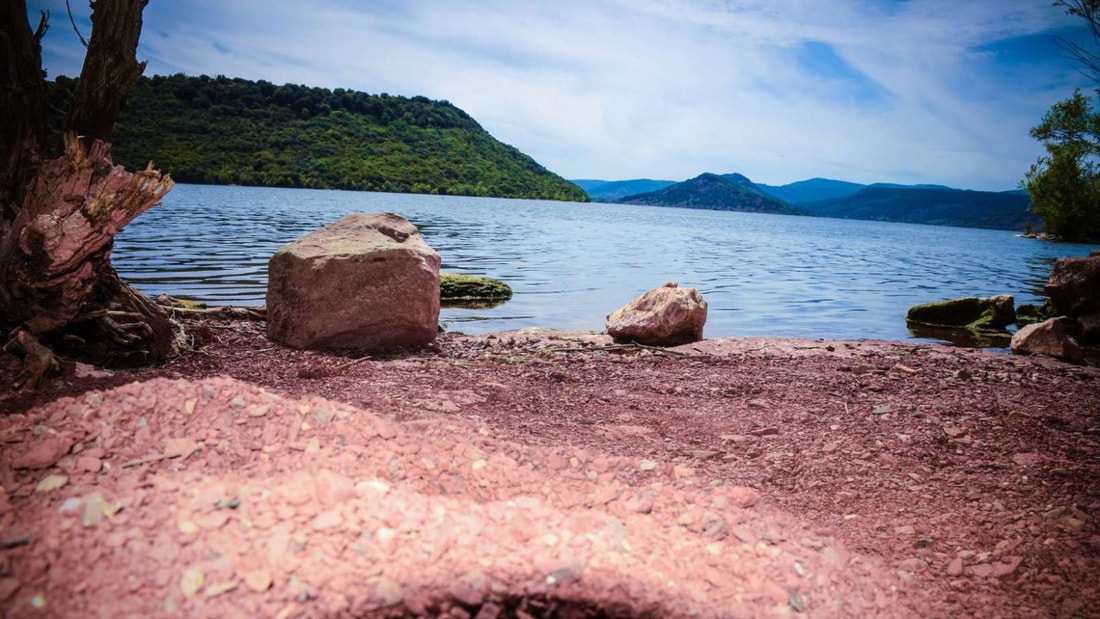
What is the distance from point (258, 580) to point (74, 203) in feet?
16.3

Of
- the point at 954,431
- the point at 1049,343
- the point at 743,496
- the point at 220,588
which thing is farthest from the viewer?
the point at 1049,343

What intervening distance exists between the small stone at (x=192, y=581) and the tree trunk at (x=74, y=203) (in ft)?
12.4

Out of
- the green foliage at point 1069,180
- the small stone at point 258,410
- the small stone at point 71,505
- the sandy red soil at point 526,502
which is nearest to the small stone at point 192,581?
the sandy red soil at point 526,502

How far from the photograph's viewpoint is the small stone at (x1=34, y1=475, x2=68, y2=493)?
2.48 meters

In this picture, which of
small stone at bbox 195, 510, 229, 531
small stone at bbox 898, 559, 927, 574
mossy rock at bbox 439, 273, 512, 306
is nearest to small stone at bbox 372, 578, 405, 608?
small stone at bbox 195, 510, 229, 531

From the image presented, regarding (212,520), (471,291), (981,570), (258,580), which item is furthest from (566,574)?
(471,291)

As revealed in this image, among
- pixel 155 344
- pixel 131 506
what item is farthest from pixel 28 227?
pixel 131 506

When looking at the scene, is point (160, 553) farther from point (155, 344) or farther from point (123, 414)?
point (155, 344)

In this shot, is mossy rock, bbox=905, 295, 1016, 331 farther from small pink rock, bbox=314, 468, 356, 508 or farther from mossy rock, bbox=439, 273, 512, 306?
small pink rock, bbox=314, 468, 356, 508

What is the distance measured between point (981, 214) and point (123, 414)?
743 ft

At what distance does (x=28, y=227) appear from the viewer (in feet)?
16.5

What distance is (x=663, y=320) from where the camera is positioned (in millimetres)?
9789

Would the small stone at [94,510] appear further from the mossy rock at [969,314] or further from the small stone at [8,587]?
the mossy rock at [969,314]

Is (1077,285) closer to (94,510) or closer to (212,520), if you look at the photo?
(212,520)
